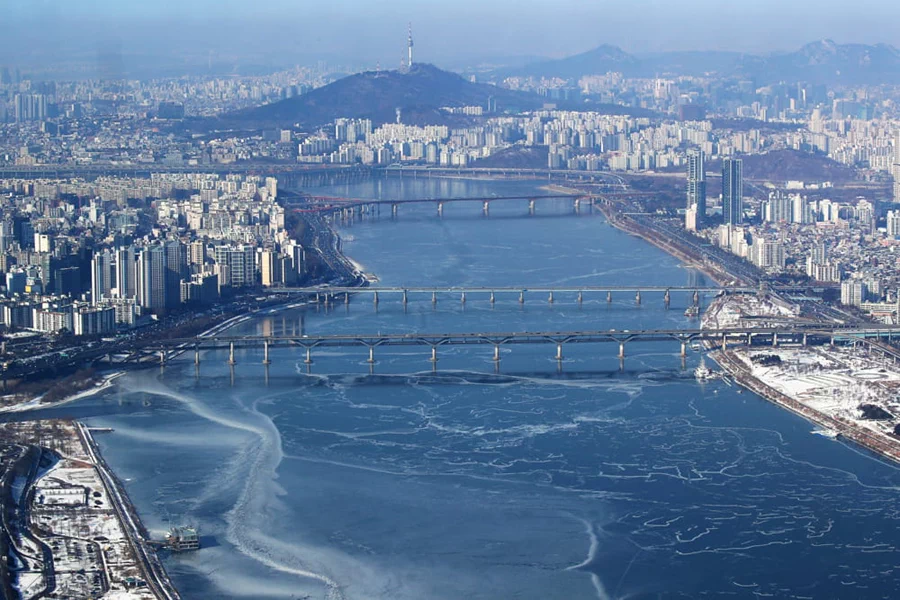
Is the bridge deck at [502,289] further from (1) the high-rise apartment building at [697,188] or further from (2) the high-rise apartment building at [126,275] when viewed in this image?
(1) the high-rise apartment building at [697,188]

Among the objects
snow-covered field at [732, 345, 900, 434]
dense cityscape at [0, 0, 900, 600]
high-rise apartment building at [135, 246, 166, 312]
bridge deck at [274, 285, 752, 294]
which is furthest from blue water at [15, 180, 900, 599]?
bridge deck at [274, 285, 752, 294]

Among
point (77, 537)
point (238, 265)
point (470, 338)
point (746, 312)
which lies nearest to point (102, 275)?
point (238, 265)

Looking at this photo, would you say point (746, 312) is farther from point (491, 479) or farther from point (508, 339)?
point (491, 479)

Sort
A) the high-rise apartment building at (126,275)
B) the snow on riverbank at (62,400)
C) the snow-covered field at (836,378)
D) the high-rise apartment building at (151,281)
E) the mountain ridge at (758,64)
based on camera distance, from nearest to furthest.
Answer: the snow-covered field at (836,378) → the snow on riverbank at (62,400) → the high-rise apartment building at (151,281) → the high-rise apartment building at (126,275) → the mountain ridge at (758,64)

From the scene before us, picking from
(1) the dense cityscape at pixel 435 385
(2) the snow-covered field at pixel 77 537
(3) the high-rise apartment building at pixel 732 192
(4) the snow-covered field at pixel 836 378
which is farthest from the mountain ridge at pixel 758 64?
(2) the snow-covered field at pixel 77 537

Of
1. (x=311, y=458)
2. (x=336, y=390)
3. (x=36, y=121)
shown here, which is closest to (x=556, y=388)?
(x=336, y=390)

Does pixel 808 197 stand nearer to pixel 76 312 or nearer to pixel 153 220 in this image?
pixel 153 220
